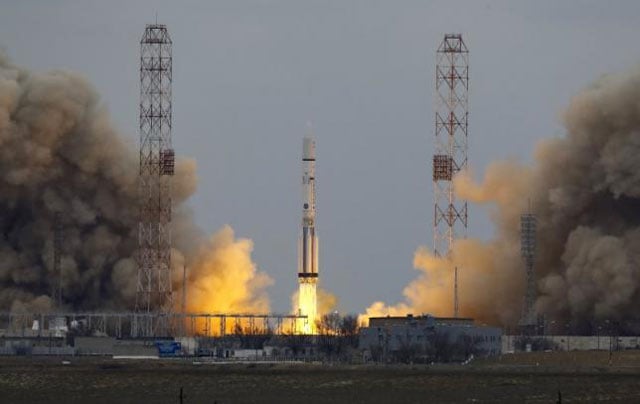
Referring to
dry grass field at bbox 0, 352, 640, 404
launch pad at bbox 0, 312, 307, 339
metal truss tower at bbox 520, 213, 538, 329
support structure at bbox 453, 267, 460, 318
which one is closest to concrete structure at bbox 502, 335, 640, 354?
dry grass field at bbox 0, 352, 640, 404

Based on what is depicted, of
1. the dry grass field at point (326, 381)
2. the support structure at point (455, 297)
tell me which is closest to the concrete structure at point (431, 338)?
the dry grass field at point (326, 381)

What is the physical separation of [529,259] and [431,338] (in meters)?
6.37

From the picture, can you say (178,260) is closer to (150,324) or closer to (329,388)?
(150,324)

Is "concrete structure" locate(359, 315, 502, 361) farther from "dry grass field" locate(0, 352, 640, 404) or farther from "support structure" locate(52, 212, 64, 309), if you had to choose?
"support structure" locate(52, 212, 64, 309)

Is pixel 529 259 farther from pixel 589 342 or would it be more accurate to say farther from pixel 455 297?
pixel 455 297

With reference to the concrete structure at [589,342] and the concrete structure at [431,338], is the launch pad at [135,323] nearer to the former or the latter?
the concrete structure at [431,338]

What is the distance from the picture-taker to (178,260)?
441 ft

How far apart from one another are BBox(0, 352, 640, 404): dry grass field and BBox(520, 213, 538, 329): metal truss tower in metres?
3.79

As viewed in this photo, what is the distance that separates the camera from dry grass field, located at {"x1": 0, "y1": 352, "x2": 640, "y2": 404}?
296ft

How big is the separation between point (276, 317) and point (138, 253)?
921 centimetres

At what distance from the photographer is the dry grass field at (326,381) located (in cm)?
9016

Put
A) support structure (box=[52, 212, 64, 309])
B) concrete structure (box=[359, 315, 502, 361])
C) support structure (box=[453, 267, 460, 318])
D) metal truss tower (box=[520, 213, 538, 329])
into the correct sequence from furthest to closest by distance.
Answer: support structure (box=[52, 212, 64, 309]) → support structure (box=[453, 267, 460, 318]) → metal truss tower (box=[520, 213, 538, 329]) → concrete structure (box=[359, 315, 502, 361])

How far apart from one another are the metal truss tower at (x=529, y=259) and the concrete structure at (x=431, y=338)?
1.94m

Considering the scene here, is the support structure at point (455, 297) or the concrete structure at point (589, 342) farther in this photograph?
the support structure at point (455, 297)
